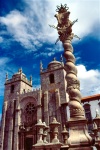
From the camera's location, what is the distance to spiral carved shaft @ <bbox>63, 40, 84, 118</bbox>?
7.20 m

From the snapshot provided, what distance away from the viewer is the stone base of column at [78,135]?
20.7 feet

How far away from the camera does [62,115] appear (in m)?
26.9

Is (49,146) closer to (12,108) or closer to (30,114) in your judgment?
(30,114)

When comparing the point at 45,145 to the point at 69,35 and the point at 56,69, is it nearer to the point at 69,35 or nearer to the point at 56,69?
the point at 69,35

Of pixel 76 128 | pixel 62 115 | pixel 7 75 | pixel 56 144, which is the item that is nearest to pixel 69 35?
pixel 76 128

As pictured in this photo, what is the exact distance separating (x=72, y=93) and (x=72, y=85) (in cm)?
36

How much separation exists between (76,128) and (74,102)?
1.05m

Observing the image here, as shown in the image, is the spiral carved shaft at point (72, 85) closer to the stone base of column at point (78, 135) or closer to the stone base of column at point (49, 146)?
the stone base of column at point (78, 135)

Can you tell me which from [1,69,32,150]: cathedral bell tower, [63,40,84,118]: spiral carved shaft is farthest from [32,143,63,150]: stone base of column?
[1,69,32,150]: cathedral bell tower

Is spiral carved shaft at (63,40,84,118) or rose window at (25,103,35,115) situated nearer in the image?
spiral carved shaft at (63,40,84,118)

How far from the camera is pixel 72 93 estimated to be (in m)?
7.48

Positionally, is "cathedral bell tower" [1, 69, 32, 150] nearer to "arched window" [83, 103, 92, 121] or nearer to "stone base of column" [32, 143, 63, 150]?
"arched window" [83, 103, 92, 121]

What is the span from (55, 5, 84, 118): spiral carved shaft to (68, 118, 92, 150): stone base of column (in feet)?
0.95

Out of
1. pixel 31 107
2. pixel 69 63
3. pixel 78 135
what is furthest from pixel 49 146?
pixel 31 107
